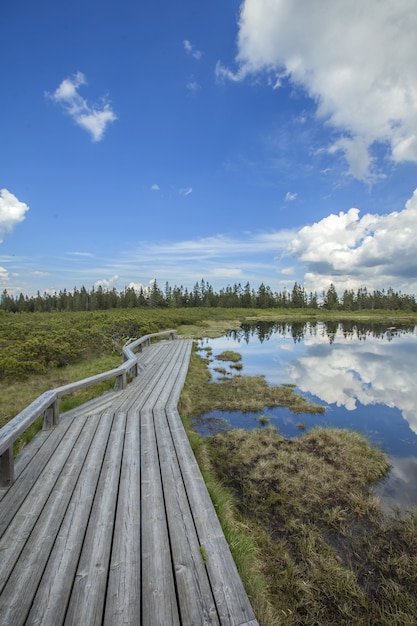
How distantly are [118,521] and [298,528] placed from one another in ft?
8.01

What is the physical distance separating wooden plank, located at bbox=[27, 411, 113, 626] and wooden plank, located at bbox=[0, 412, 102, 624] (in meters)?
0.05

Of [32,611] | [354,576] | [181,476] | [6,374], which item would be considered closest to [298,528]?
[354,576]

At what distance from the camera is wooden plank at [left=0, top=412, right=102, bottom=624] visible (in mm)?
2238

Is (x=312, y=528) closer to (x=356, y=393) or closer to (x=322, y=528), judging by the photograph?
(x=322, y=528)

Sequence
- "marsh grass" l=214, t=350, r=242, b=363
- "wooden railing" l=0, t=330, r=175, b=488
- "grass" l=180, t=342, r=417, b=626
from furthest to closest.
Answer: "marsh grass" l=214, t=350, r=242, b=363 → "wooden railing" l=0, t=330, r=175, b=488 → "grass" l=180, t=342, r=417, b=626

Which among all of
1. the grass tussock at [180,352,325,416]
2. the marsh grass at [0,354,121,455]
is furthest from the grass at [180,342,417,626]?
the marsh grass at [0,354,121,455]

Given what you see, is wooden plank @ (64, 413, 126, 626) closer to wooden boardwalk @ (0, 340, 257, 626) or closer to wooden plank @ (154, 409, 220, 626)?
wooden boardwalk @ (0, 340, 257, 626)

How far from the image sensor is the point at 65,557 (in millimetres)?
2684

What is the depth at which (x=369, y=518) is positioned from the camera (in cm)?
438

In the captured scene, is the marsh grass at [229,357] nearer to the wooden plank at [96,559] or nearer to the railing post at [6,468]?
the wooden plank at [96,559]

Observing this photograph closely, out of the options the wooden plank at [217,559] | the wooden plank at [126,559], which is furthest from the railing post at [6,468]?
the wooden plank at [217,559]

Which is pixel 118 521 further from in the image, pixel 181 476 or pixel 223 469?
pixel 223 469

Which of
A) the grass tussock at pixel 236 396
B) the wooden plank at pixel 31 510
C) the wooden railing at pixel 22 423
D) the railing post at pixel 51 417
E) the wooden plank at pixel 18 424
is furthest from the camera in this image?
the grass tussock at pixel 236 396

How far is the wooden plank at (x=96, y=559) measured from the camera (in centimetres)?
221
